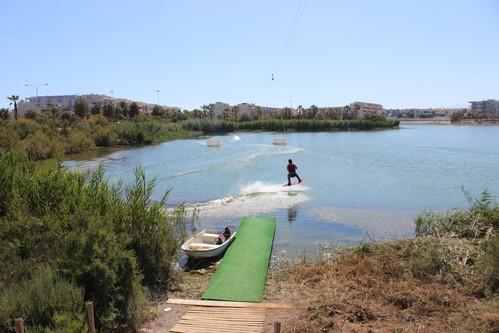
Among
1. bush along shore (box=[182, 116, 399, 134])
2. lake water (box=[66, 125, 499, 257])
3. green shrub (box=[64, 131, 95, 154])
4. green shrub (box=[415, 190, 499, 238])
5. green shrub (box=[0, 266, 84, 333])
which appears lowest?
lake water (box=[66, 125, 499, 257])

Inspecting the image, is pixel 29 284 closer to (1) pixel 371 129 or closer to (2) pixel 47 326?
(2) pixel 47 326

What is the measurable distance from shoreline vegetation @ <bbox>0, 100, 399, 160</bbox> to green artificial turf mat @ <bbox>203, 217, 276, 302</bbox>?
21.2ft

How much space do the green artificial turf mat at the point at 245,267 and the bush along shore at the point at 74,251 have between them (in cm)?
155

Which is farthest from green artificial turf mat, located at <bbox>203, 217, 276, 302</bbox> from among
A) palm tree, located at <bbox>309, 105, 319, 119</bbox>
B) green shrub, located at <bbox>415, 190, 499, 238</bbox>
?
palm tree, located at <bbox>309, 105, 319, 119</bbox>

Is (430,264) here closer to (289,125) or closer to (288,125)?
(288,125)

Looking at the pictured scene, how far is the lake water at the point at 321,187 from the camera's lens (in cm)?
1944

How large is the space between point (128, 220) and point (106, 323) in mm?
3506

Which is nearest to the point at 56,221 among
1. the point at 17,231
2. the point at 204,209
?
the point at 17,231

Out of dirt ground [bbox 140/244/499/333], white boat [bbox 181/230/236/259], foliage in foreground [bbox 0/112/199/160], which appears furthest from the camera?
foliage in foreground [bbox 0/112/199/160]

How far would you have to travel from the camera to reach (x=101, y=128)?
70.5m

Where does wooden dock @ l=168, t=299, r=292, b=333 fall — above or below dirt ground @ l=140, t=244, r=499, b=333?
below

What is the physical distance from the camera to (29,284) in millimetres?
7871

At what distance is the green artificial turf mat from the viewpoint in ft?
35.6

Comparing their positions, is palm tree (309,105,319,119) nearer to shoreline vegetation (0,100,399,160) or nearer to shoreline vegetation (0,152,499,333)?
shoreline vegetation (0,100,399,160)
